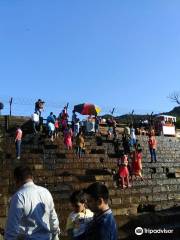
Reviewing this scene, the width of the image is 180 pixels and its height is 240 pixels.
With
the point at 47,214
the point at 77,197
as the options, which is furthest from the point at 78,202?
the point at 47,214

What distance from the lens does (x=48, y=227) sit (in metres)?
5.17

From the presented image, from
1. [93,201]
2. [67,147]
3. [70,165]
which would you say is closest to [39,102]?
[67,147]

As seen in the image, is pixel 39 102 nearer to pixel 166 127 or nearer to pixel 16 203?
pixel 166 127

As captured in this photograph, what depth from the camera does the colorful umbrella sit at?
30.5 meters

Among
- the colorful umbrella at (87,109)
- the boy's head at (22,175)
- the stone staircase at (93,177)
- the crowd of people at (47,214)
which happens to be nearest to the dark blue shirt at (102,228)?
the crowd of people at (47,214)

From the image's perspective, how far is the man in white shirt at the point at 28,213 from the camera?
4.85m

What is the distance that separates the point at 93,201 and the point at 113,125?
22.9 meters

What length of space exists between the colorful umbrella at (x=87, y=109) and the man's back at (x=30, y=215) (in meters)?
25.3

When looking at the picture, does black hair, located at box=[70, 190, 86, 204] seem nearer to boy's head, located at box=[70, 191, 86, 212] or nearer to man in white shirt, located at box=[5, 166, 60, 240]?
boy's head, located at box=[70, 191, 86, 212]

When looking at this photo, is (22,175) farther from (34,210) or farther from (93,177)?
(93,177)

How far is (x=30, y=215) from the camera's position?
500 centimetres

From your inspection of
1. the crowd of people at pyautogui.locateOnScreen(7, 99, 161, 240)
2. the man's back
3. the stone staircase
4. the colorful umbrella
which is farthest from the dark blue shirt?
the colorful umbrella

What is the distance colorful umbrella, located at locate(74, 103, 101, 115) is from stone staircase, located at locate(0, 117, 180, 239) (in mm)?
6936

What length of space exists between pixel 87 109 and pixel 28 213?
2571 centimetres
